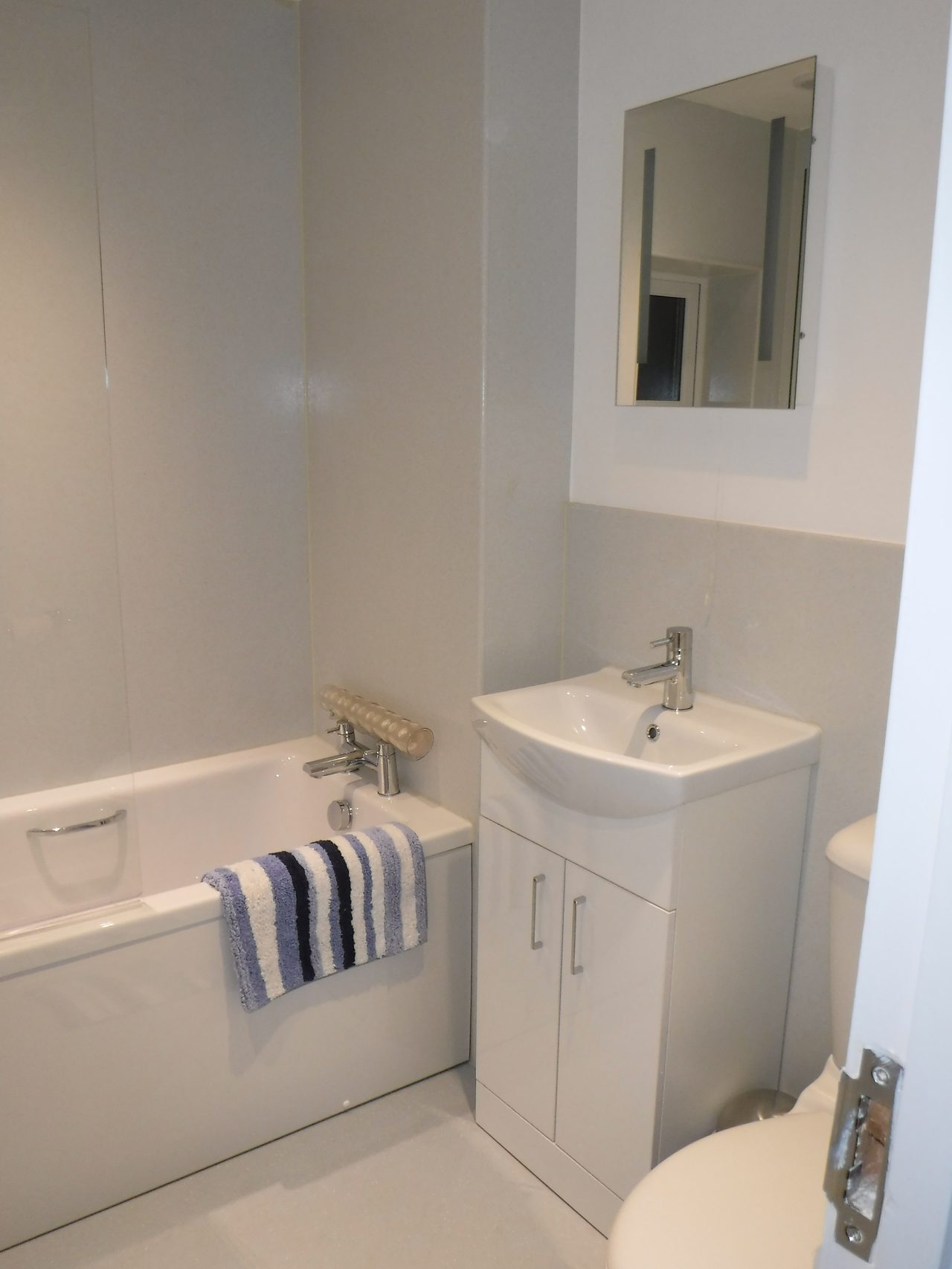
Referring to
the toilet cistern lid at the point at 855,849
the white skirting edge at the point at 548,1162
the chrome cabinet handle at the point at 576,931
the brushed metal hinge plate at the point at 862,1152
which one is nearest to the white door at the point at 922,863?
the brushed metal hinge plate at the point at 862,1152

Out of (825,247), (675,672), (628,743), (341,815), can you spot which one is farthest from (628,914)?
(825,247)

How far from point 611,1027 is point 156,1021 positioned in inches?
34.9

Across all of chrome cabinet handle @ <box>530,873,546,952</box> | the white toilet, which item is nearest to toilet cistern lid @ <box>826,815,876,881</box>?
the white toilet

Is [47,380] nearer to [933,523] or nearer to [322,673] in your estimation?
[322,673]

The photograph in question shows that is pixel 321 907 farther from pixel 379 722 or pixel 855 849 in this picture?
pixel 855 849

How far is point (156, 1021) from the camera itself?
200cm

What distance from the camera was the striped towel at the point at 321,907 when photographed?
204cm

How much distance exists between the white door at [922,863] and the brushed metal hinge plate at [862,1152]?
10mm

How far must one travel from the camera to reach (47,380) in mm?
2416

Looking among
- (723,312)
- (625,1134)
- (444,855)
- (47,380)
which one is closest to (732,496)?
(723,312)

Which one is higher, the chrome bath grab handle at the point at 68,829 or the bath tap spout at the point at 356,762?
the bath tap spout at the point at 356,762

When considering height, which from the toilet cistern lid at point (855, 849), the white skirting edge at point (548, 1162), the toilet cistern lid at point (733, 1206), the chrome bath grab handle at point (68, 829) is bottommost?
the white skirting edge at point (548, 1162)

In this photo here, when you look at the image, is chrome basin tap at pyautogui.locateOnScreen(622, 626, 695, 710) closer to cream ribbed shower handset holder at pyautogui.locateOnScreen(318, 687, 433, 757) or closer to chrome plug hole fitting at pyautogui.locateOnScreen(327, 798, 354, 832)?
cream ribbed shower handset holder at pyautogui.locateOnScreen(318, 687, 433, 757)

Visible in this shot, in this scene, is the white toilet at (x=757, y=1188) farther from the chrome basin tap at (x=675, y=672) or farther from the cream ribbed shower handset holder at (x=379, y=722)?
the cream ribbed shower handset holder at (x=379, y=722)
